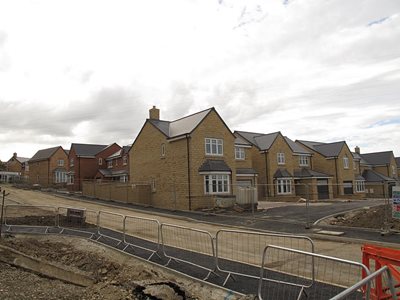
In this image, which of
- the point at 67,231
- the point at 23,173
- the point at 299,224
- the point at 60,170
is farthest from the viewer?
the point at 23,173

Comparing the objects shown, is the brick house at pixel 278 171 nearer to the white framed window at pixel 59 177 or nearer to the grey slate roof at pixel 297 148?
the grey slate roof at pixel 297 148

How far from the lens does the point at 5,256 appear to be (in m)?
10.0

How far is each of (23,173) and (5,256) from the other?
84893 millimetres

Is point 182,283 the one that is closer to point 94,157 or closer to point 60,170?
point 94,157

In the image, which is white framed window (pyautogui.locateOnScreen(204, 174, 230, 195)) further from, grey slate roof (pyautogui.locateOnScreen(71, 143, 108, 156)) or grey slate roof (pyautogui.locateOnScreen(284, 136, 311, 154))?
grey slate roof (pyautogui.locateOnScreen(71, 143, 108, 156))

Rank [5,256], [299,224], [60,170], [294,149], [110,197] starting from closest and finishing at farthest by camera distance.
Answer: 1. [5,256]
2. [299,224]
3. [110,197]
4. [294,149]
5. [60,170]

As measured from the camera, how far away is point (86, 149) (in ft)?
191

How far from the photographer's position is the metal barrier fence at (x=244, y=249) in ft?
27.6

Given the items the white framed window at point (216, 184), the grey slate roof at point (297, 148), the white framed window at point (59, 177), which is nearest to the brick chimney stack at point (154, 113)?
the white framed window at point (216, 184)

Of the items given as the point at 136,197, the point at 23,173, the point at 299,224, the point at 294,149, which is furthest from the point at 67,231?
the point at 23,173

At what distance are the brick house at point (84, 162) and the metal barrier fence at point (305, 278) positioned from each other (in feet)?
164

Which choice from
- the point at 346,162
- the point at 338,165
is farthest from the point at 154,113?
the point at 346,162

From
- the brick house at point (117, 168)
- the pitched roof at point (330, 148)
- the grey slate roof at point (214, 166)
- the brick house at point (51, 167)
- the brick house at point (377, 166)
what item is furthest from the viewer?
the brick house at point (51, 167)

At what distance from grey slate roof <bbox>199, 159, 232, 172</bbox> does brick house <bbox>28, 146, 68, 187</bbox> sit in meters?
43.5
